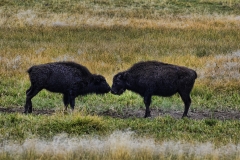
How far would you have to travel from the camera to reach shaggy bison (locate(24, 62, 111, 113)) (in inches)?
484

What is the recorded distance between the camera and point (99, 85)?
13141 millimetres

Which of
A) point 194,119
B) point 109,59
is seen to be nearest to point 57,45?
point 109,59

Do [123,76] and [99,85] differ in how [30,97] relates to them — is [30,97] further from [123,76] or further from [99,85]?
[123,76]

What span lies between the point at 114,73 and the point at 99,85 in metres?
4.67

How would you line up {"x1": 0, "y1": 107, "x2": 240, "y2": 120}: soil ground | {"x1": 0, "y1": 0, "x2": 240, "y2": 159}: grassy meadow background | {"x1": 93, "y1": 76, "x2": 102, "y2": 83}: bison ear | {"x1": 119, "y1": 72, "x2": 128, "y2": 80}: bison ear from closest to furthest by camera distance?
{"x1": 0, "y1": 0, "x2": 240, "y2": 159}: grassy meadow background, {"x1": 0, "y1": 107, "x2": 240, "y2": 120}: soil ground, {"x1": 119, "y1": 72, "x2": 128, "y2": 80}: bison ear, {"x1": 93, "y1": 76, "x2": 102, "y2": 83}: bison ear

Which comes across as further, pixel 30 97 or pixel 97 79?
pixel 97 79

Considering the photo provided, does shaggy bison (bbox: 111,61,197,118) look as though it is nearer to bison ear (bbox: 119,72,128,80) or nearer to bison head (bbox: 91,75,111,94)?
bison ear (bbox: 119,72,128,80)

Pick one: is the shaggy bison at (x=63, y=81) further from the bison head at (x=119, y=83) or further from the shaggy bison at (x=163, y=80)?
the shaggy bison at (x=163, y=80)

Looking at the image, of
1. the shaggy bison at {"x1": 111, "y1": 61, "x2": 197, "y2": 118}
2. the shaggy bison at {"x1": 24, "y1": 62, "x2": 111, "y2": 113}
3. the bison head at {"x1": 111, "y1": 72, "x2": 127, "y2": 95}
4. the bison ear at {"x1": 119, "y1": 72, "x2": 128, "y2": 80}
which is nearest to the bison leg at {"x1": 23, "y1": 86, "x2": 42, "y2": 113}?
the shaggy bison at {"x1": 24, "y1": 62, "x2": 111, "y2": 113}

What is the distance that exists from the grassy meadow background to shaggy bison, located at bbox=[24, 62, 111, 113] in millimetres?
584

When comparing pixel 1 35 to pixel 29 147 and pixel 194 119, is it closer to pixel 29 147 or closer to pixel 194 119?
pixel 194 119

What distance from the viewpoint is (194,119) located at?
12023 millimetres

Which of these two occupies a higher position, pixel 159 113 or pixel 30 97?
pixel 30 97

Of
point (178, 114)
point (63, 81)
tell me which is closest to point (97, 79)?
point (63, 81)
